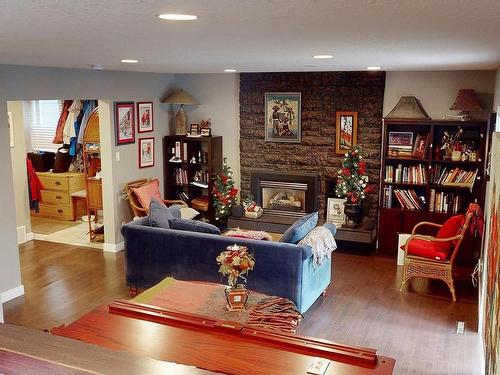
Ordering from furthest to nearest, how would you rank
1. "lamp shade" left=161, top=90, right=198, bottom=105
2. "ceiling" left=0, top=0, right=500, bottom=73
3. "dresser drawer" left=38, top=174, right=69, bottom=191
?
"dresser drawer" left=38, top=174, right=69, bottom=191, "lamp shade" left=161, top=90, right=198, bottom=105, "ceiling" left=0, top=0, right=500, bottom=73

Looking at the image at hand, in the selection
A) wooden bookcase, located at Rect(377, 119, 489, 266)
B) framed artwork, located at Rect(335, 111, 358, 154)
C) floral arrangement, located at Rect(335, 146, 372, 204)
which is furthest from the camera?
framed artwork, located at Rect(335, 111, 358, 154)

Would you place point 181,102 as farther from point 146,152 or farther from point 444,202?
point 444,202

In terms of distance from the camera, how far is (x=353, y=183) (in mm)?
6785

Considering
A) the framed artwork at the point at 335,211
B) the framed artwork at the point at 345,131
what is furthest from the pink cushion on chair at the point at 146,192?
the framed artwork at the point at 345,131

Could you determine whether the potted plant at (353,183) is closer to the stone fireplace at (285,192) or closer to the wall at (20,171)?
the stone fireplace at (285,192)

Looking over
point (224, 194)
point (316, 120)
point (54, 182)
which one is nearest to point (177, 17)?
point (316, 120)

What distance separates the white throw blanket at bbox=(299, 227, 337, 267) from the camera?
15.9ft

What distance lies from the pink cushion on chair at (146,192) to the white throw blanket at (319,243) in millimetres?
2653

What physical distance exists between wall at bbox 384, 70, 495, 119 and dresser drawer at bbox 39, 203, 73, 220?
5153mm

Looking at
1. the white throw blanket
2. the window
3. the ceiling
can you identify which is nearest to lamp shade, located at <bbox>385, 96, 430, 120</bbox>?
the white throw blanket

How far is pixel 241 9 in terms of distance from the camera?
1.72 meters

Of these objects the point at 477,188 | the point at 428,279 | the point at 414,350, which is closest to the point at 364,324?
the point at 414,350

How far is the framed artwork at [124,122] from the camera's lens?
6.80 metres

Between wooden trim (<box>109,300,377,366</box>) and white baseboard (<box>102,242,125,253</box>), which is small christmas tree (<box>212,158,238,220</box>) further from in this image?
wooden trim (<box>109,300,377,366</box>)
